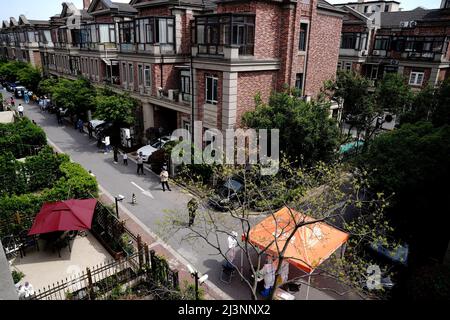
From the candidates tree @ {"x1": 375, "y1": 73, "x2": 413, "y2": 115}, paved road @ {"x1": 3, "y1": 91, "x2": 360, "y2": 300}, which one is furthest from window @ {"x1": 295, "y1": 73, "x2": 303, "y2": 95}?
paved road @ {"x1": 3, "y1": 91, "x2": 360, "y2": 300}

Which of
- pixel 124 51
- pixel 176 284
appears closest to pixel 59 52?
pixel 124 51

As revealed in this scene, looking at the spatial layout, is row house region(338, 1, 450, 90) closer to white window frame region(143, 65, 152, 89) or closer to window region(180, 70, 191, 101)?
window region(180, 70, 191, 101)

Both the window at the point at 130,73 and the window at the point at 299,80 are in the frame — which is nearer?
the window at the point at 299,80

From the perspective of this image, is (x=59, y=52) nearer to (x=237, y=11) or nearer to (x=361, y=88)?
(x=237, y=11)

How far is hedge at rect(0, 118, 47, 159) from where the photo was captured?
21359 mm

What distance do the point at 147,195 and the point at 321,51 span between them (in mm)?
15050

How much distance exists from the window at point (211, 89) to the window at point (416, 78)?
73.3 feet

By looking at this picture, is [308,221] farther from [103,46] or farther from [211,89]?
[103,46]

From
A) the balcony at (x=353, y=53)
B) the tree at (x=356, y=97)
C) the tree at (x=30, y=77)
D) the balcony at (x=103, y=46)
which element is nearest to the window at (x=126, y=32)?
the balcony at (x=103, y=46)

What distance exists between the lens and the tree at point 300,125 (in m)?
15.9

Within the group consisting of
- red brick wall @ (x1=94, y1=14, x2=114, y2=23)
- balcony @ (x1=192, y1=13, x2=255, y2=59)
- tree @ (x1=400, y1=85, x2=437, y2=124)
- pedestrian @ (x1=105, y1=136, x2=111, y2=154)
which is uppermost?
red brick wall @ (x1=94, y1=14, x2=114, y2=23)

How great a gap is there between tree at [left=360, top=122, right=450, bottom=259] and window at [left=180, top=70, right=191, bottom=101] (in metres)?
12.6

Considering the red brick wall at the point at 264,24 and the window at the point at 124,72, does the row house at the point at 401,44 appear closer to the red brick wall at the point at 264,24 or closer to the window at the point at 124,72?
the red brick wall at the point at 264,24

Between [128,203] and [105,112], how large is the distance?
9336mm
